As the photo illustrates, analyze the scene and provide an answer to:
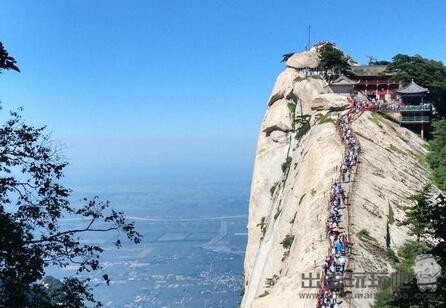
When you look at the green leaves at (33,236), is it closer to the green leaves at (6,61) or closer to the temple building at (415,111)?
the green leaves at (6,61)

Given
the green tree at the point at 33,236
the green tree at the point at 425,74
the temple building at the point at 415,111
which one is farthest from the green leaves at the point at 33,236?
the green tree at the point at 425,74

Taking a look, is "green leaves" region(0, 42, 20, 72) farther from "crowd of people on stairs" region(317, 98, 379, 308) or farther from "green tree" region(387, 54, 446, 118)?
"green tree" region(387, 54, 446, 118)

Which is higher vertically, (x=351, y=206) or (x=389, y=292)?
(x=351, y=206)

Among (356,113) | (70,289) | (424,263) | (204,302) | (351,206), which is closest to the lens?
(70,289)

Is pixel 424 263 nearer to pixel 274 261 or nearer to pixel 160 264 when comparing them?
pixel 274 261

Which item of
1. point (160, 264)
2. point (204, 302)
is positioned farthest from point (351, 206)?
point (160, 264)

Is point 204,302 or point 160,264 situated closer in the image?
point 204,302

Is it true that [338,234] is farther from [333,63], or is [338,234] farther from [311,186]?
[333,63]

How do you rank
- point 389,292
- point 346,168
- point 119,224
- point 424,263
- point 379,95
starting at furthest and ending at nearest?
point 379,95
point 346,168
point 389,292
point 424,263
point 119,224
